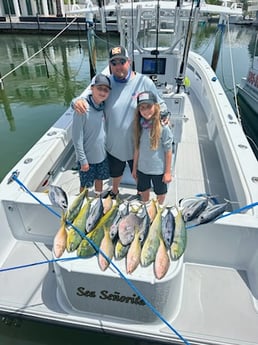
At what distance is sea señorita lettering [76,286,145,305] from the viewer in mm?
1531

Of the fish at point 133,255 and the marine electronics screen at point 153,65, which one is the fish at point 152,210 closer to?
the fish at point 133,255

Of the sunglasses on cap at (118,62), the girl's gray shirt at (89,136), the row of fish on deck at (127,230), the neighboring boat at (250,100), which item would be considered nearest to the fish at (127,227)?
the row of fish on deck at (127,230)

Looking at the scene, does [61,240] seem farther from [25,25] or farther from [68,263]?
[25,25]

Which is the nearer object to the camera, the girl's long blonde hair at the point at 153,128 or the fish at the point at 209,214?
the fish at the point at 209,214

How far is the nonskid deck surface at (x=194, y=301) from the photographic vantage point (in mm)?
1651

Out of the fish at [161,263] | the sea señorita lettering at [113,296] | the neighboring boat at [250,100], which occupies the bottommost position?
the neighboring boat at [250,100]

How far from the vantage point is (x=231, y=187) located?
2.81 meters

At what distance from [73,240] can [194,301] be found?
0.95m

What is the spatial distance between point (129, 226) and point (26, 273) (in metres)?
0.97

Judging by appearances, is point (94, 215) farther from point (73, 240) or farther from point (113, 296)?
point (113, 296)

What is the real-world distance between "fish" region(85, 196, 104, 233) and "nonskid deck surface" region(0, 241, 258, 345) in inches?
22.4

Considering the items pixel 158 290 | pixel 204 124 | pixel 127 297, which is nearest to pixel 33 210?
pixel 127 297

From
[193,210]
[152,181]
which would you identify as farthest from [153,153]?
[193,210]

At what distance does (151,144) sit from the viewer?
6.68 feet
